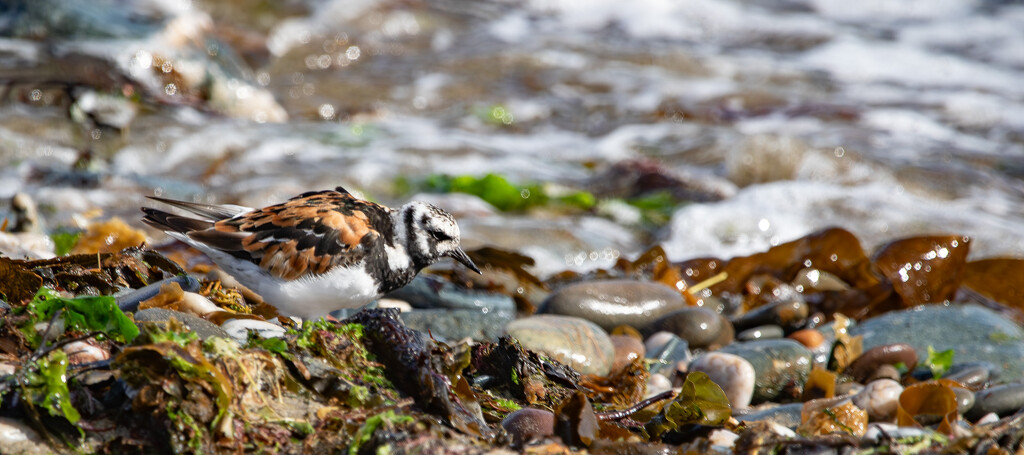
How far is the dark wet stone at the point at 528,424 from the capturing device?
2.47 metres

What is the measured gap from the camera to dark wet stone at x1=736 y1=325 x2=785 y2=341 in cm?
497

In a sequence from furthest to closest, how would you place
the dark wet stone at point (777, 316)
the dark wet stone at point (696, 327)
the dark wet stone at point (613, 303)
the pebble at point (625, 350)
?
the dark wet stone at point (777, 316) → the dark wet stone at point (613, 303) → the dark wet stone at point (696, 327) → the pebble at point (625, 350)

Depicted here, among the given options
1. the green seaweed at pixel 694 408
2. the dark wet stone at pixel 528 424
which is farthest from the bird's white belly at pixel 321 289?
the green seaweed at pixel 694 408

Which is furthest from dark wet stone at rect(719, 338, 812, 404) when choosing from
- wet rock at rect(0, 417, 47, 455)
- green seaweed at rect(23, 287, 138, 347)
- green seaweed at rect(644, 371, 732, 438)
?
wet rock at rect(0, 417, 47, 455)

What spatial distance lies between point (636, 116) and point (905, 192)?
3636 millimetres

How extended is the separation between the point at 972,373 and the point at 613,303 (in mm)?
1743

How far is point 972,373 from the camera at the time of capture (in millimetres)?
4180

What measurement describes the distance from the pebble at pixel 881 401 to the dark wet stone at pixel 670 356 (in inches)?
30.8

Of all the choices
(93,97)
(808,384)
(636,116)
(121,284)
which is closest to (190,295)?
(121,284)

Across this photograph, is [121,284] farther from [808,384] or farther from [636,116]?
[636,116]

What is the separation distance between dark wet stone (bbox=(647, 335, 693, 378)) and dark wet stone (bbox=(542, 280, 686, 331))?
13.6 inches

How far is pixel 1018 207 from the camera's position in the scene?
8.43 metres

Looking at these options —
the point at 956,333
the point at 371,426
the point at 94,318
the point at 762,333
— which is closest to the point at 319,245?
the point at 94,318

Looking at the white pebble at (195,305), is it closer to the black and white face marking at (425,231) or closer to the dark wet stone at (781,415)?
the black and white face marking at (425,231)
